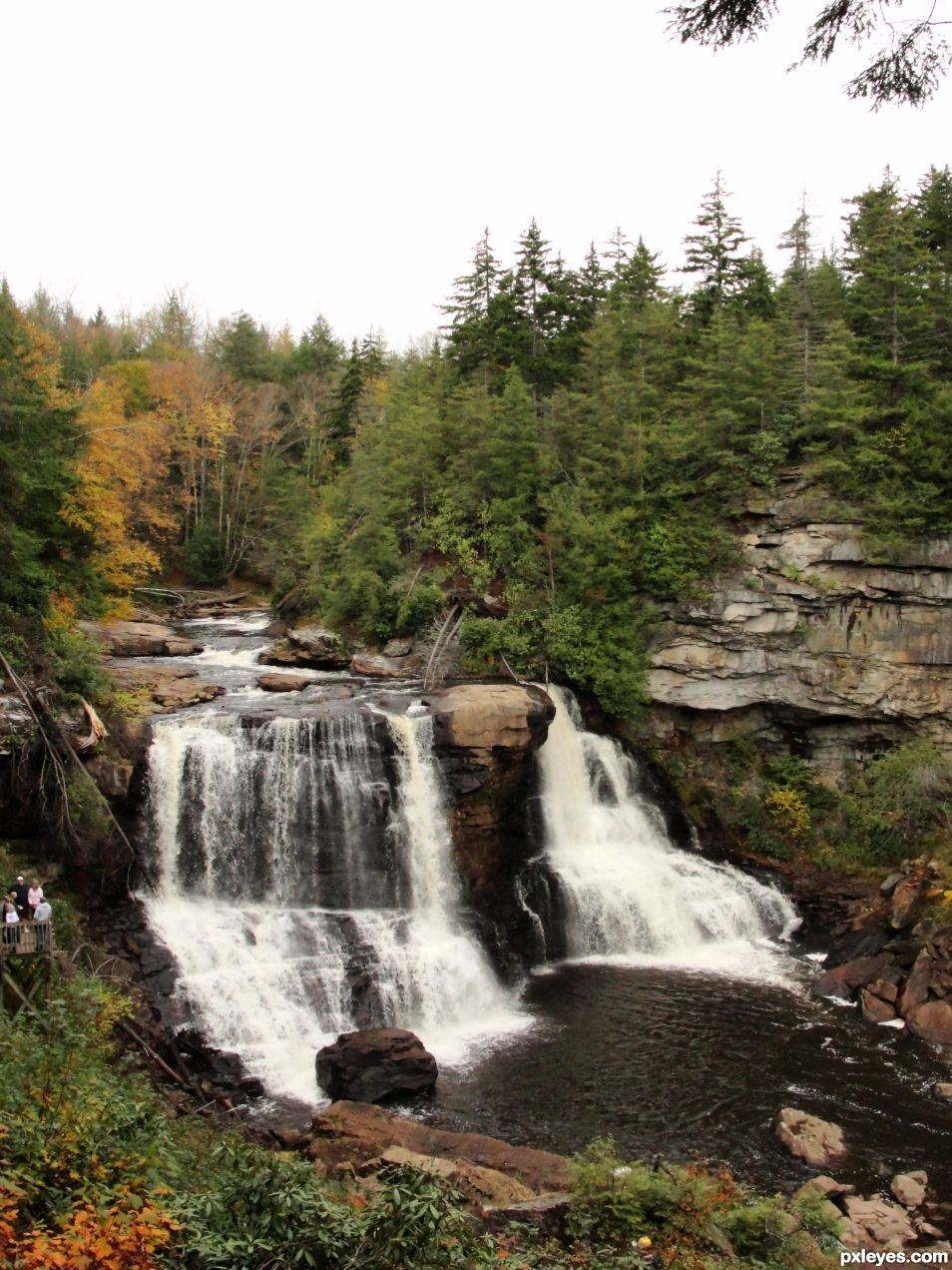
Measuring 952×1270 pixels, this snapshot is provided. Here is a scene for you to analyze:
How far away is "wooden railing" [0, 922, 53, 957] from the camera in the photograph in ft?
40.3

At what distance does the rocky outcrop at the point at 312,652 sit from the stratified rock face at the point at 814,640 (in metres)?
8.97

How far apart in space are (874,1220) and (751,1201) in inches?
80.0

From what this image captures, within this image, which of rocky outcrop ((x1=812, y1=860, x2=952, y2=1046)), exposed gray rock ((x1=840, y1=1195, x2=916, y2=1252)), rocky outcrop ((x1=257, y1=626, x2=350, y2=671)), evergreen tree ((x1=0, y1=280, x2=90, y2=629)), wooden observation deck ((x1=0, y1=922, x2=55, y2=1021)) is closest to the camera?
exposed gray rock ((x1=840, y1=1195, x2=916, y2=1252))

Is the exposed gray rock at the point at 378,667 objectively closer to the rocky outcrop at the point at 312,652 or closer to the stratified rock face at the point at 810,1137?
the rocky outcrop at the point at 312,652

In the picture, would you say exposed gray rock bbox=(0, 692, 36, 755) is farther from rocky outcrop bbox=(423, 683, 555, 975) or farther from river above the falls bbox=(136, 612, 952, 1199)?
rocky outcrop bbox=(423, 683, 555, 975)

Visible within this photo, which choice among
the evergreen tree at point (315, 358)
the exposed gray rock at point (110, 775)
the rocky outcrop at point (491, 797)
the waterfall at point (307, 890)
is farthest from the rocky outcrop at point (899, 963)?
the evergreen tree at point (315, 358)

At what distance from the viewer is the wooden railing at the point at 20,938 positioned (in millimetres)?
12289

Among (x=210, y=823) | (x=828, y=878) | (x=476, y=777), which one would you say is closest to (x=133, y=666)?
(x=210, y=823)

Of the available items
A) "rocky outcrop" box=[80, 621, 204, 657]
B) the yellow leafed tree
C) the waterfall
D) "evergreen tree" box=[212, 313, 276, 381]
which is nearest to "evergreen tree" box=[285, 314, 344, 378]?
"evergreen tree" box=[212, 313, 276, 381]

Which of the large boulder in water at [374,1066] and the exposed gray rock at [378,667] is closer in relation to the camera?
the large boulder in water at [374,1066]

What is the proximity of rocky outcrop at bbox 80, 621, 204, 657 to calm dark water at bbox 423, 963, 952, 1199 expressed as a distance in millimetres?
14895

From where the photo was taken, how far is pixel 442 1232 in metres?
6.53

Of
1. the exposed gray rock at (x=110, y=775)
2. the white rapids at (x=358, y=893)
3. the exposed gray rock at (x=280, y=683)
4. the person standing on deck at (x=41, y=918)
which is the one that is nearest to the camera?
the person standing on deck at (x=41, y=918)

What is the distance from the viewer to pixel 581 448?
2780 centimetres
